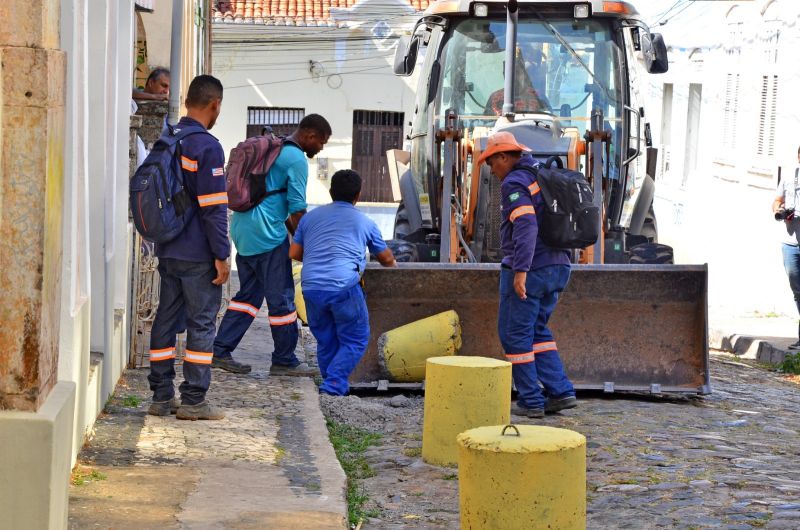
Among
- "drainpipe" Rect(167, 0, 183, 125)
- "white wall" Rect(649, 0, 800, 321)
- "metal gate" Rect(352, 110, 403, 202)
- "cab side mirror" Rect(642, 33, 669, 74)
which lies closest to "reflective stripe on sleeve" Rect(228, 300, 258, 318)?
"drainpipe" Rect(167, 0, 183, 125)

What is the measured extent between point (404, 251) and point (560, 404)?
8.30 feet

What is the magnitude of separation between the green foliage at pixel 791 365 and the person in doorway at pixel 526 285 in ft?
13.7

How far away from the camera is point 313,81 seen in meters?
32.1

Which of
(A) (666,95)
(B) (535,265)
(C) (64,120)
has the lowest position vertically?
(B) (535,265)

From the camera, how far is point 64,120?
4562mm

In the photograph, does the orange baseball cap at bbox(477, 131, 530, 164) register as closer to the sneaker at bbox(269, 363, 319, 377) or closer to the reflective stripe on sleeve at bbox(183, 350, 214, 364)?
the reflective stripe on sleeve at bbox(183, 350, 214, 364)

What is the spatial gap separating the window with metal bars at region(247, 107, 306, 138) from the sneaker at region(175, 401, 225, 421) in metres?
24.9

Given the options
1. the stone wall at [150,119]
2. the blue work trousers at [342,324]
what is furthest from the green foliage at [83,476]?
the stone wall at [150,119]

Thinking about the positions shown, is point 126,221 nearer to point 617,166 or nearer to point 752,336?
point 617,166

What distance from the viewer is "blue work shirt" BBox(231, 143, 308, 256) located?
919cm

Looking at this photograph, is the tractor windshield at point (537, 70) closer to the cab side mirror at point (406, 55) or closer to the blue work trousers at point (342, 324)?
the cab side mirror at point (406, 55)

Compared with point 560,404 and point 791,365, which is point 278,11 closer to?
point 791,365

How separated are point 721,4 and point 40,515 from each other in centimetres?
1787

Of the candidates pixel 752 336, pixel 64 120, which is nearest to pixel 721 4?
pixel 752 336
